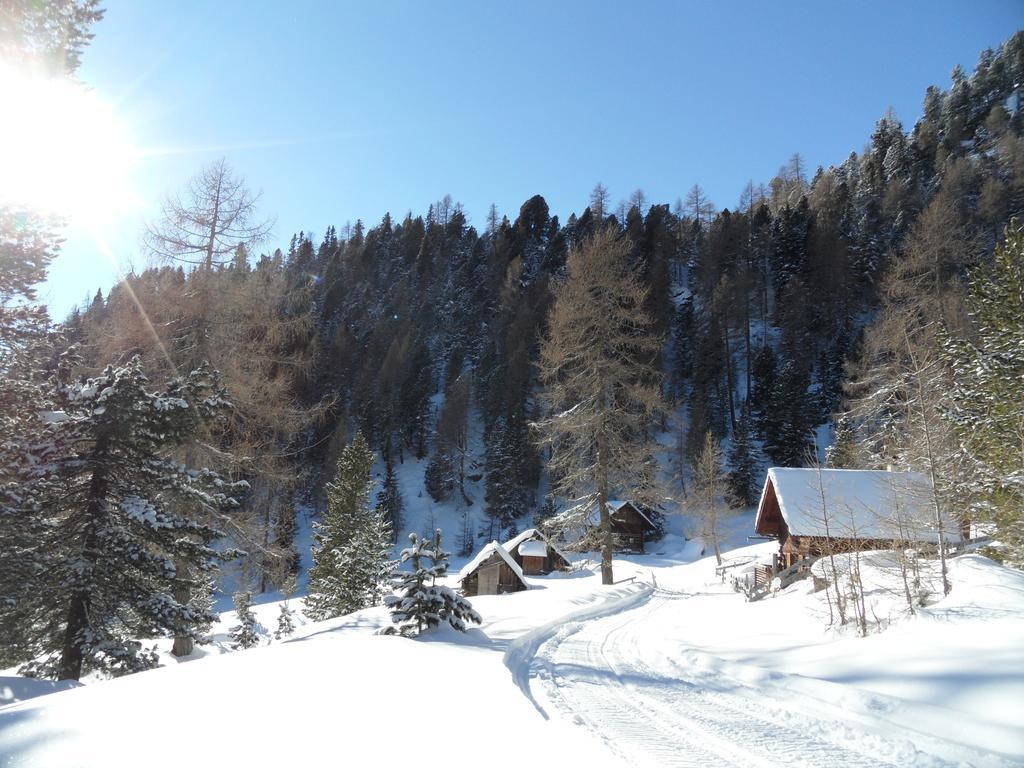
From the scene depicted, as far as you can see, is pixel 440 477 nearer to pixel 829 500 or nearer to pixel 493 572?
pixel 493 572

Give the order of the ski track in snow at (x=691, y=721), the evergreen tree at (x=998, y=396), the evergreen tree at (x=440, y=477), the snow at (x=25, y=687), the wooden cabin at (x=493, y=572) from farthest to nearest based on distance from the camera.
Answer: the evergreen tree at (x=440, y=477)
the wooden cabin at (x=493, y=572)
the evergreen tree at (x=998, y=396)
the snow at (x=25, y=687)
the ski track in snow at (x=691, y=721)

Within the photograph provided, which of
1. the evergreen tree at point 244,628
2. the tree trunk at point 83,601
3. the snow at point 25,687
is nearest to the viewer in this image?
the snow at point 25,687

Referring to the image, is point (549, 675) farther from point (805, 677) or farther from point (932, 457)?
point (932, 457)

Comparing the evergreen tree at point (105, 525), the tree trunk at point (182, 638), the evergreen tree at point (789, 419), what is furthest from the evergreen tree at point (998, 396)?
the evergreen tree at point (789, 419)

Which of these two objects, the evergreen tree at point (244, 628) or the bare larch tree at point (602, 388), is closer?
the evergreen tree at point (244, 628)

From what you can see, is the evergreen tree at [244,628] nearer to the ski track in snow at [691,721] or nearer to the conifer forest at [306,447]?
the conifer forest at [306,447]

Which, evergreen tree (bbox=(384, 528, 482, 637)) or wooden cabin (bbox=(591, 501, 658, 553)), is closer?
evergreen tree (bbox=(384, 528, 482, 637))

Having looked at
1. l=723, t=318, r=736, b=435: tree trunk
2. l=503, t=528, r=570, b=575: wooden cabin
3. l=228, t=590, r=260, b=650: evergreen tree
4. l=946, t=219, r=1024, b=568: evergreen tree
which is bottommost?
l=503, t=528, r=570, b=575: wooden cabin

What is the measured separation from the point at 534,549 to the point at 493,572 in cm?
1036

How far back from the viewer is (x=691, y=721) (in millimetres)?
5254

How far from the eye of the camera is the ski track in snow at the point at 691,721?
14.3 feet

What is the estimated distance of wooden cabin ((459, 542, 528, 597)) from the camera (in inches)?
1220

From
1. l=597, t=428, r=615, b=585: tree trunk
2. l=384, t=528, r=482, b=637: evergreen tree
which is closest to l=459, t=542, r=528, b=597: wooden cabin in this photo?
l=597, t=428, r=615, b=585: tree trunk

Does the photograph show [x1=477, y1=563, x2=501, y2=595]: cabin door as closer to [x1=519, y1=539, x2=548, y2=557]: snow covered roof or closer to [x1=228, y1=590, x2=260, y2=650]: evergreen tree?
[x1=519, y1=539, x2=548, y2=557]: snow covered roof
